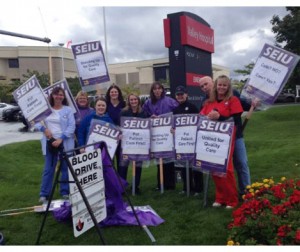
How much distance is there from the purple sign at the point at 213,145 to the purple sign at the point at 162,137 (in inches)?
31.9


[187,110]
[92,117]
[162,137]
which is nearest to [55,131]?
[92,117]

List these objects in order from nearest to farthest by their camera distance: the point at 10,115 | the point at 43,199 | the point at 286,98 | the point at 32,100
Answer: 1. the point at 32,100
2. the point at 43,199
3. the point at 10,115
4. the point at 286,98

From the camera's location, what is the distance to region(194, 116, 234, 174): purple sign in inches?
189

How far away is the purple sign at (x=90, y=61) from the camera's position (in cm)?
662

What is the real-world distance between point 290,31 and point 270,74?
1317 centimetres

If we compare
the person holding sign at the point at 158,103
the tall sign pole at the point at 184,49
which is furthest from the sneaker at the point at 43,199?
the tall sign pole at the point at 184,49

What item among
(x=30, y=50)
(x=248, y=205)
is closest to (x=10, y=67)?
(x=30, y=50)

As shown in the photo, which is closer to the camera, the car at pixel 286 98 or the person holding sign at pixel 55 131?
the person holding sign at pixel 55 131

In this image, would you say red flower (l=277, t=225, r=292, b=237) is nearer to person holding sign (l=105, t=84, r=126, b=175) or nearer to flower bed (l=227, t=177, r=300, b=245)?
flower bed (l=227, t=177, r=300, b=245)

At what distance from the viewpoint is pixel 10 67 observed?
58.8 metres

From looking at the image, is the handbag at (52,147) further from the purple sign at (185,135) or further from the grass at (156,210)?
the purple sign at (185,135)

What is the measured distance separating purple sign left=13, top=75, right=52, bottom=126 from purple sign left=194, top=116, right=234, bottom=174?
2149mm

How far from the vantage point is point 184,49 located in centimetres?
680

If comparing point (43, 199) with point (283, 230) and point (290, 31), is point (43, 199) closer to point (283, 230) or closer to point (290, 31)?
point (283, 230)
